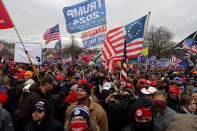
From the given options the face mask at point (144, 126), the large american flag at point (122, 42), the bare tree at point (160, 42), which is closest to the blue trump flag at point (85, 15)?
the large american flag at point (122, 42)

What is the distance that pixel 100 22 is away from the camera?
850cm

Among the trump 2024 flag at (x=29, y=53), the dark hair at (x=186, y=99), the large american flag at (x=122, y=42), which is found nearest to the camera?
the dark hair at (x=186, y=99)

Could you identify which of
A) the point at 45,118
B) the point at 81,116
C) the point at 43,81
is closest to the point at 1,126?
the point at 45,118

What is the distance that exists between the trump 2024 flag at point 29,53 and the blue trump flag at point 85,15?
12.2 feet

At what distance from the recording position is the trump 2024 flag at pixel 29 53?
5.51 m

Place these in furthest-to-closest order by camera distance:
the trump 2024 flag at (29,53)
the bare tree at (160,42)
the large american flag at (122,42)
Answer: the bare tree at (160,42)
the trump 2024 flag at (29,53)
the large american flag at (122,42)

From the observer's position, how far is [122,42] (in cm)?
512

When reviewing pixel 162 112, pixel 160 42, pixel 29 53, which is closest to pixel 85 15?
pixel 29 53

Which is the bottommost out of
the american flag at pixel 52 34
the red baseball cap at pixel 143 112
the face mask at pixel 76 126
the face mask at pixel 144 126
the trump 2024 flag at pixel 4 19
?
the face mask at pixel 144 126

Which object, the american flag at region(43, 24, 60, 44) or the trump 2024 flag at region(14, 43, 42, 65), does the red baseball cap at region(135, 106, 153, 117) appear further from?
the american flag at region(43, 24, 60, 44)

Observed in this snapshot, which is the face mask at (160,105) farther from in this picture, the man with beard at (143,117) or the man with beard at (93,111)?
the man with beard at (93,111)

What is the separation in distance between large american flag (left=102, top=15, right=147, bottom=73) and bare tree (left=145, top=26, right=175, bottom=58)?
5208 centimetres

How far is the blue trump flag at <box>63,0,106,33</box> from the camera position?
8492mm

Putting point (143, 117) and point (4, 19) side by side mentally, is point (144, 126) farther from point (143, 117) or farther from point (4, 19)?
point (4, 19)
